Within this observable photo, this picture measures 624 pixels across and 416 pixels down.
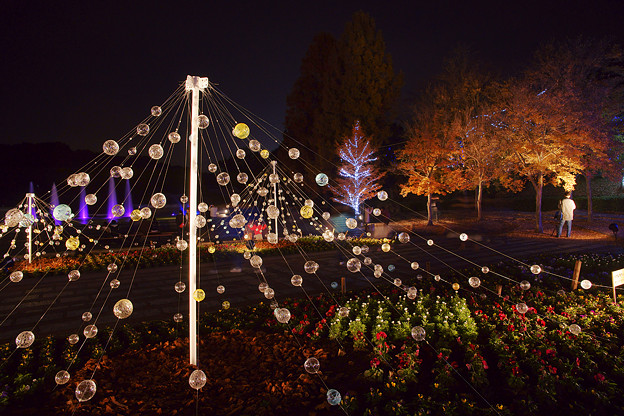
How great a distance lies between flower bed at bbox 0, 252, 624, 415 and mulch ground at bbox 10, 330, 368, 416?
0.8 inches

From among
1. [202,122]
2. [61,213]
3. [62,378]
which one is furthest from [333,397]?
[61,213]

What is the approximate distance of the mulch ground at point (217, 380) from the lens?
3.66m

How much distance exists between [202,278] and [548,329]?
793 cm

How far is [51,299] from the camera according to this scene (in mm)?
7680

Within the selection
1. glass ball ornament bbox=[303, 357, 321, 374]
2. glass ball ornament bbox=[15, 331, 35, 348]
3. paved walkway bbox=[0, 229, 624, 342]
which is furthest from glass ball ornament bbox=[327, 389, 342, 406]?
paved walkway bbox=[0, 229, 624, 342]

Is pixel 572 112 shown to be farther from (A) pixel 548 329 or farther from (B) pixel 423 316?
(B) pixel 423 316

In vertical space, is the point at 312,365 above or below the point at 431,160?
below

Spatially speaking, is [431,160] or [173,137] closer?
[173,137]

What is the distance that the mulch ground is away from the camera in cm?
366

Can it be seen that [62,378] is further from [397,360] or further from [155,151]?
[397,360]

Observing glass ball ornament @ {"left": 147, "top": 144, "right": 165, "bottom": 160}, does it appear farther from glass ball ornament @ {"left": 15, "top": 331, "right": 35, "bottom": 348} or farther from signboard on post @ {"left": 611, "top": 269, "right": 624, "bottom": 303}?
signboard on post @ {"left": 611, "top": 269, "right": 624, "bottom": 303}

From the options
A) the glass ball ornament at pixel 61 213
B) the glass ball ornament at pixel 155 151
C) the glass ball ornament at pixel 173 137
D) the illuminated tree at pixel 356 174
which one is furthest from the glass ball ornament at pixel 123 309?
the illuminated tree at pixel 356 174

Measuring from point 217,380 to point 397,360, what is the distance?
7.71 feet

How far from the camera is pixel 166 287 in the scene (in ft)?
28.2
